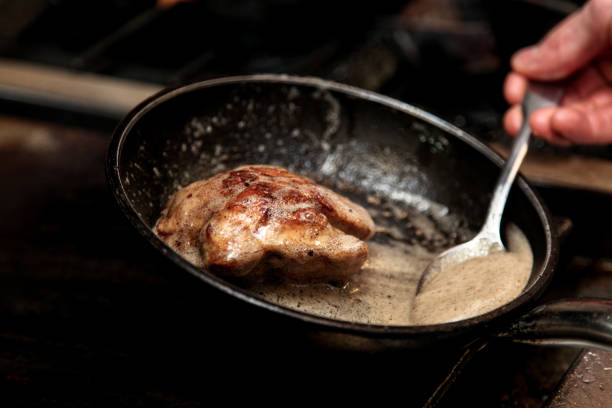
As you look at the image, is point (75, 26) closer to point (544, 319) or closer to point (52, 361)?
point (52, 361)

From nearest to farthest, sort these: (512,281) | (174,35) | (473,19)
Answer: (512,281) < (174,35) < (473,19)

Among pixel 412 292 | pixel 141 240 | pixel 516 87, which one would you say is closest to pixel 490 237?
pixel 412 292

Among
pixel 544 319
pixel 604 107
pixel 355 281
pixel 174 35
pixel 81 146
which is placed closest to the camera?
pixel 544 319

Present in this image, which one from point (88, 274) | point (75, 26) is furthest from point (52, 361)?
point (75, 26)

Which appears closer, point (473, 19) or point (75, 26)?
point (75, 26)

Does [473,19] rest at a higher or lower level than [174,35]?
lower

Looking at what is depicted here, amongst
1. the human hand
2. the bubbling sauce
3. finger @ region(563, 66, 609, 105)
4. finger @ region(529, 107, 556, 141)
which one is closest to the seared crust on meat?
the bubbling sauce

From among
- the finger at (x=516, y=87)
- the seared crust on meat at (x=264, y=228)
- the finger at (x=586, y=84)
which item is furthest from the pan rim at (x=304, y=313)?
the finger at (x=586, y=84)
